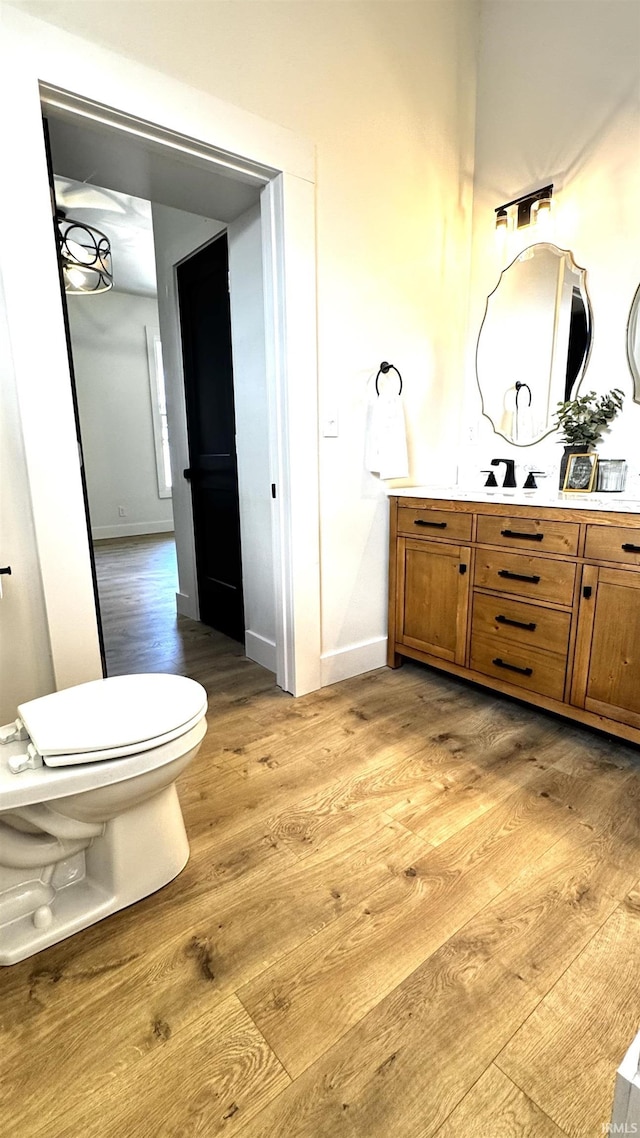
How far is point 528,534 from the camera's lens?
185 cm

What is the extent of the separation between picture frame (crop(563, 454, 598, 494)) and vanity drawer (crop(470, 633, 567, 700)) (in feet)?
2.23

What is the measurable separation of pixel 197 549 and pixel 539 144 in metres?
2.54

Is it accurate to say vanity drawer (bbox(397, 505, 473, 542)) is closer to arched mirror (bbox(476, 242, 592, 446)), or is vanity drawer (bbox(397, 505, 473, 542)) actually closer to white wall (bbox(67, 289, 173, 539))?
arched mirror (bbox(476, 242, 592, 446))

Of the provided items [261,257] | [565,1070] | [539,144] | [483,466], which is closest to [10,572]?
[261,257]

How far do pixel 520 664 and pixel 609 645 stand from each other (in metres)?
0.34

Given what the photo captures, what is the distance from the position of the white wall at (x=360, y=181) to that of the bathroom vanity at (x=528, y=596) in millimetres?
238

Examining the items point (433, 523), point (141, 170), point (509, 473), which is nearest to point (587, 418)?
point (509, 473)

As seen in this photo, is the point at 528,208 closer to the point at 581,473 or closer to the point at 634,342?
the point at 634,342

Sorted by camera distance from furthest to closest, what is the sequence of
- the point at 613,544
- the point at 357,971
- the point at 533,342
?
1. the point at 533,342
2. the point at 613,544
3. the point at 357,971

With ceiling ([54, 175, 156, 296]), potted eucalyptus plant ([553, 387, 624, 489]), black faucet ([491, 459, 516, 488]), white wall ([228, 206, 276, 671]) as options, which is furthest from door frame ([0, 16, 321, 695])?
ceiling ([54, 175, 156, 296])

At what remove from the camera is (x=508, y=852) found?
1.32 meters

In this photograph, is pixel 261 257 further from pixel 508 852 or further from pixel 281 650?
pixel 508 852

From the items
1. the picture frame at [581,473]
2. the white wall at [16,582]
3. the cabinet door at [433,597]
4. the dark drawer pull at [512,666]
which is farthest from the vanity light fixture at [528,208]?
the white wall at [16,582]

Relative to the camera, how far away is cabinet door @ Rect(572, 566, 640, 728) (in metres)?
1.63
